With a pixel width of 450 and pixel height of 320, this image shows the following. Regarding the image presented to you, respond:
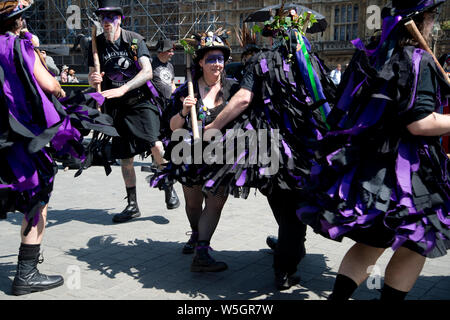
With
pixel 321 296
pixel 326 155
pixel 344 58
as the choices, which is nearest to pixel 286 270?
pixel 321 296

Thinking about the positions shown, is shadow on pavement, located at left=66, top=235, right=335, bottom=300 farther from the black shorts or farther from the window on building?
the window on building

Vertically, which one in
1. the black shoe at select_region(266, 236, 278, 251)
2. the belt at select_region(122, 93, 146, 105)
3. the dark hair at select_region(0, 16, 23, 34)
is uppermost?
the dark hair at select_region(0, 16, 23, 34)

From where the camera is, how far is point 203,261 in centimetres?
386

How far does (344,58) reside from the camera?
35.7m

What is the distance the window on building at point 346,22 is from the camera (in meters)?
36.7

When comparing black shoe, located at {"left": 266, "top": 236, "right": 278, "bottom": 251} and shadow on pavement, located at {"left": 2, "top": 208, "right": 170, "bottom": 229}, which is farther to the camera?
shadow on pavement, located at {"left": 2, "top": 208, "right": 170, "bottom": 229}

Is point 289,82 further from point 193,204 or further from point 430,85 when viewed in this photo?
point 193,204

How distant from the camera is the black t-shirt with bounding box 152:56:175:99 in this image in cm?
779

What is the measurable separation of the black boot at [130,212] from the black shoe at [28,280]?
1.83 meters

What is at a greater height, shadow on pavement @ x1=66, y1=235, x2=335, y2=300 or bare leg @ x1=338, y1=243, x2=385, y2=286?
bare leg @ x1=338, y1=243, x2=385, y2=286

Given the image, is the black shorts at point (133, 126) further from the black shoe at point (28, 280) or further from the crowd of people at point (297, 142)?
the black shoe at point (28, 280)

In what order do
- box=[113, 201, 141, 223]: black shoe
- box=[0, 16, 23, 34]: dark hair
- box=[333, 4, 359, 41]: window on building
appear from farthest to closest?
box=[333, 4, 359, 41]: window on building → box=[113, 201, 141, 223]: black shoe → box=[0, 16, 23, 34]: dark hair

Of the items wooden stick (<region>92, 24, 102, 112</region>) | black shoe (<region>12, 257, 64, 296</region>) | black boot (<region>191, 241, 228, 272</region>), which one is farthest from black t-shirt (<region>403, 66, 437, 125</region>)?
wooden stick (<region>92, 24, 102, 112</region>)

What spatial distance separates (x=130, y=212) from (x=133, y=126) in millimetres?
944
